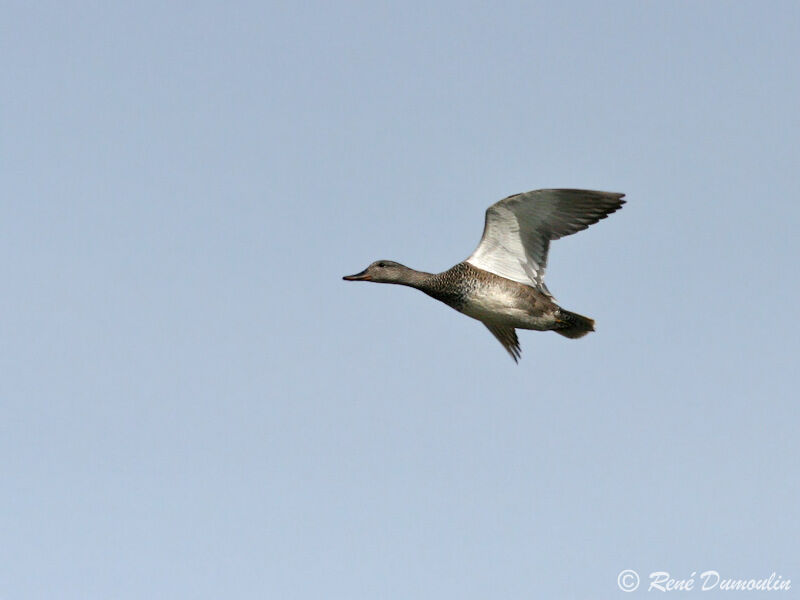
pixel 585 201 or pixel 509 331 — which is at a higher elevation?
pixel 585 201

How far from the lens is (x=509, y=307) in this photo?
21391 mm

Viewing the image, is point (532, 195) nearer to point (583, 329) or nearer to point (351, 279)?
point (583, 329)

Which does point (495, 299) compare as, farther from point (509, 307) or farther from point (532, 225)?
point (532, 225)

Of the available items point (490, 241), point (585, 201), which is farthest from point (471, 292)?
point (585, 201)

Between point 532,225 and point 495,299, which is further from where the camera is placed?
A: point 532,225

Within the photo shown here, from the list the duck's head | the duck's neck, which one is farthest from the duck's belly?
the duck's head

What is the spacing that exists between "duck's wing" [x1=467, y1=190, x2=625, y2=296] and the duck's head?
129cm

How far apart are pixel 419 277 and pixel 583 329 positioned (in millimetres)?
3002

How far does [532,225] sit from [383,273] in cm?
288

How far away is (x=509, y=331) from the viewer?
2348 cm

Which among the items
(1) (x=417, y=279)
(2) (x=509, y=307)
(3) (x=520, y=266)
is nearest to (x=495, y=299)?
(2) (x=509, y=307)

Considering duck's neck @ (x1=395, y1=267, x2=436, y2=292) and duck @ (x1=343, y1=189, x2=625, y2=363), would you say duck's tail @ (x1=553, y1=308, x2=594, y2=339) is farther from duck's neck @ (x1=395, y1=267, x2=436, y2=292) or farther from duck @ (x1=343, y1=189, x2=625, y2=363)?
duck's neck @ (x1=395, y1=267, x2=436, y2=292)

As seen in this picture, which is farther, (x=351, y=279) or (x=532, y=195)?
(x=351, y=279)

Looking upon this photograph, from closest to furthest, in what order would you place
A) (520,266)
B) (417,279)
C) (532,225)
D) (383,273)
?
(532,225), (520,266), (417,279), (383,273)
